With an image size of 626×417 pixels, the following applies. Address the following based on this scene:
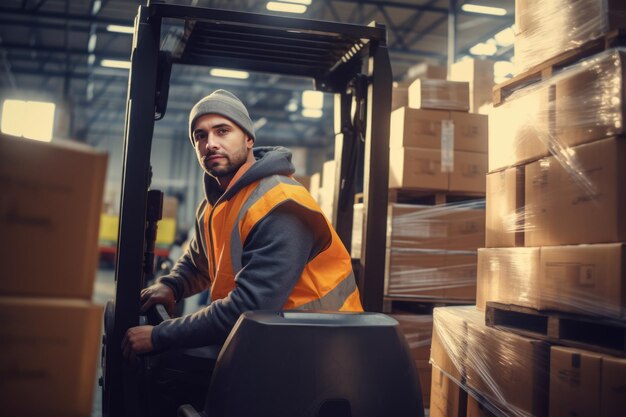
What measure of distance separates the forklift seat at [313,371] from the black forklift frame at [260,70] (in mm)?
589

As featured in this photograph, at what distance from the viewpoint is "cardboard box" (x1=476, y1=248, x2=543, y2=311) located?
8.35 ft

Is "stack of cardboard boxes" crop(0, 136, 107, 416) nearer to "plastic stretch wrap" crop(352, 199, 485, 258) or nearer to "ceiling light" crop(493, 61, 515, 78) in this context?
"plastic stretch wrap" crop(352, 199, 485, 258)

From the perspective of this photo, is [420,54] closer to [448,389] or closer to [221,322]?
[448,389]

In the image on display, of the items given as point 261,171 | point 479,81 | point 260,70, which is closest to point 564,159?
point 261,171

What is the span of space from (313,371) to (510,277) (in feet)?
4.14

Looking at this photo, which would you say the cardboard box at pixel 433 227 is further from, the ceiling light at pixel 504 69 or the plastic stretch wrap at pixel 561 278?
the ceiling light at pixel 504 69

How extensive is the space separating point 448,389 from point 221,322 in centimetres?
137

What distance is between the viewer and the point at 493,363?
105 inches

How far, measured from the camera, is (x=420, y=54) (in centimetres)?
1300

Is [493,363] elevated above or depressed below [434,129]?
below

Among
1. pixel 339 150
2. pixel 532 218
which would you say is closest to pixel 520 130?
pixel 532 218

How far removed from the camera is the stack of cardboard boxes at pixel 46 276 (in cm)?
118

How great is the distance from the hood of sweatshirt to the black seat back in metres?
0.61

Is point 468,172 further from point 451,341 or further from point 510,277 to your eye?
point 510,277
